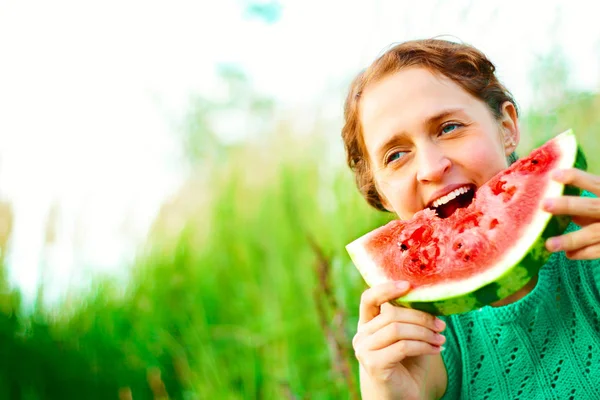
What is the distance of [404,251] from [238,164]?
3831 mm

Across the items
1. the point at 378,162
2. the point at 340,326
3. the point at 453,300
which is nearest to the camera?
the point at 453,300

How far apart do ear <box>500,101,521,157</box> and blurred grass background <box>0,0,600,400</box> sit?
1.35m

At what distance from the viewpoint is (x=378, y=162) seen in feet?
6.80

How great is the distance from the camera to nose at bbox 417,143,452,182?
71.3 inches

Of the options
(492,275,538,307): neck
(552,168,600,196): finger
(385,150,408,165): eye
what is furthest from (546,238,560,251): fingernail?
(385,150,408,165): eye

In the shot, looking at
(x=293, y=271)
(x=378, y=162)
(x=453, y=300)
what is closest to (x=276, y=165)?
(x=293, y=271)

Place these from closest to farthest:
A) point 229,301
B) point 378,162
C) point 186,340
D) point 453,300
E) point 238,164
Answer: point 453,300 → point 378,162 → point 186,340 → point 229,301 → point 238,164

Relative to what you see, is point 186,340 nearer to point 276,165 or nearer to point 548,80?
point 276,165

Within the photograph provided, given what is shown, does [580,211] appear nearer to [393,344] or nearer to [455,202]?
[455,202]

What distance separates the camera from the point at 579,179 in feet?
4.88

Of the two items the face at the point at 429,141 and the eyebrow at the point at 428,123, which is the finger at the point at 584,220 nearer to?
the face at the point at 429,141

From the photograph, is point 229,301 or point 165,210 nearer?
point 229,301

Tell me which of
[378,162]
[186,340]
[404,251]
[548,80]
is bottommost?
[186,340]

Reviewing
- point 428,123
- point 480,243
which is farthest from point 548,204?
point 428,123
